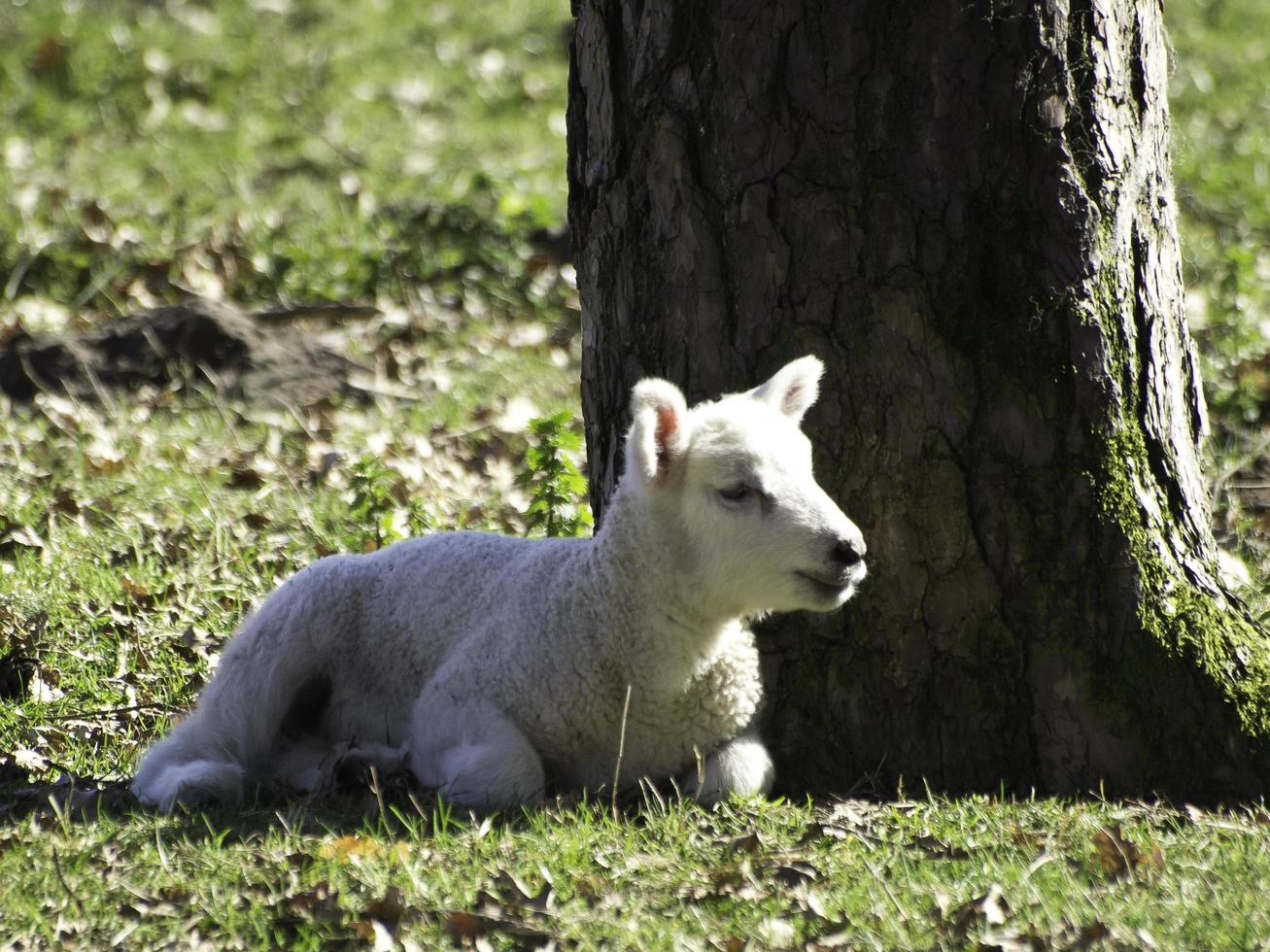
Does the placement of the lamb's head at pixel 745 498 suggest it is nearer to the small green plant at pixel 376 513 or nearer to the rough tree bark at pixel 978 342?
the rough tree bark at pixel 978 342

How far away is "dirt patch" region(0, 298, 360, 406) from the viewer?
8.12 m

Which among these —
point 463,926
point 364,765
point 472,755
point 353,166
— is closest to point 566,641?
point 472,755

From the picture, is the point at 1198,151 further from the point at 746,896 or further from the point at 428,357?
the point at 746,896

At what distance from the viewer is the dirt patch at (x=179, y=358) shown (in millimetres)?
8117

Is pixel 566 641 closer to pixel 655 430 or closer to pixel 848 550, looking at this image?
pixel 655 430

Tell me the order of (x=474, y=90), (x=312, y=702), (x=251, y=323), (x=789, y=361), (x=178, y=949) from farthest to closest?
1. (x=474, y=90)
2. (x=251, y=323)
3. (x=312, y=702)
4. (x=789, y=361)
5. (x=178, y=949)

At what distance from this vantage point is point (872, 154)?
14.1ft

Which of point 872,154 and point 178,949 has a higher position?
point 872,154

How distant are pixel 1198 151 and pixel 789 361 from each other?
8248 mm

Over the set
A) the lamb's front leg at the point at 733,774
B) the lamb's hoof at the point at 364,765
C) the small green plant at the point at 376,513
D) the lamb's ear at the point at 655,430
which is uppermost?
the lamb's ear at the point at 655,430

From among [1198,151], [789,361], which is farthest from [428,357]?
[1198,151]

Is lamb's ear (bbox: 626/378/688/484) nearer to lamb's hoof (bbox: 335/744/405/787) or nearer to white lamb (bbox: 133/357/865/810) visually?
white lamb (bbox: 133/357/865/810)

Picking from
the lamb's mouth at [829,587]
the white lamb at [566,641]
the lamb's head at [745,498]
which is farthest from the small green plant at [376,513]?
the lamb's mouth at [829,587]

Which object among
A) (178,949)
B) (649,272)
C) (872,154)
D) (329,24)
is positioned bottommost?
(178,949)
